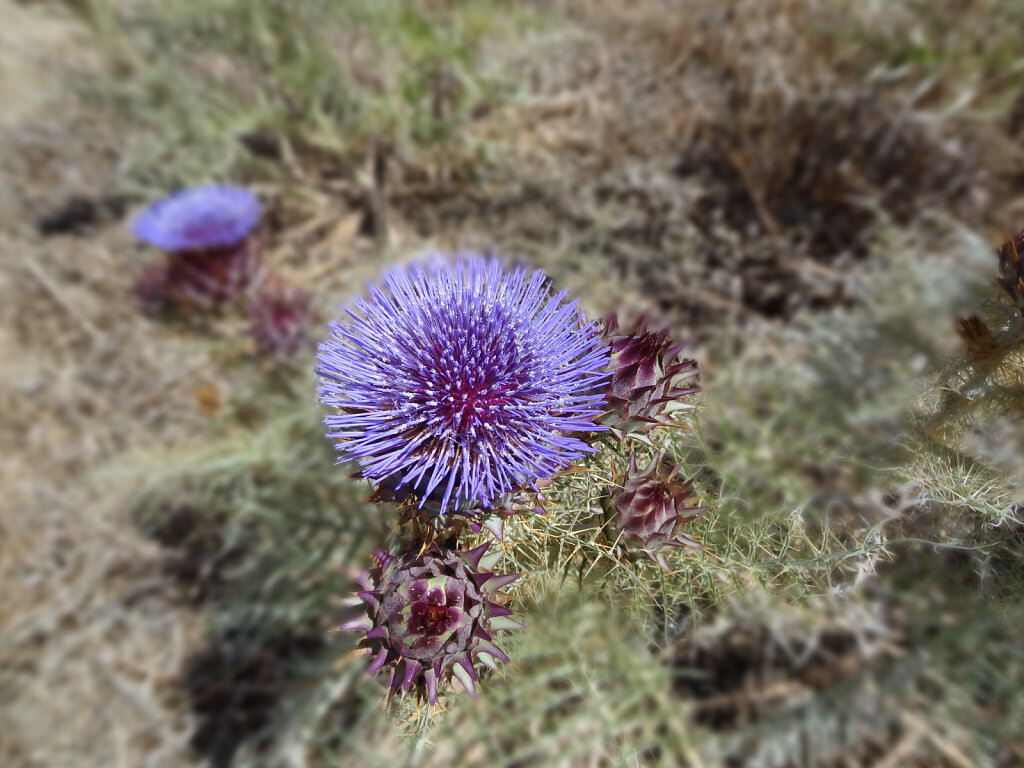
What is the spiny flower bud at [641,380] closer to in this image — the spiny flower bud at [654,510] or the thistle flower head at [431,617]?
the spiny flower bud at [654,510]

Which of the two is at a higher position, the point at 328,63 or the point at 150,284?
the point at 328,63

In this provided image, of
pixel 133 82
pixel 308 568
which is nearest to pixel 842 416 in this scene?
pixel 308 568

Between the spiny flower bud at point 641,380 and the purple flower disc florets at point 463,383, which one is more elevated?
the purple flower disc florets at point 463,383

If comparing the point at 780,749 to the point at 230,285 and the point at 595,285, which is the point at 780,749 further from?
the point at 230,285

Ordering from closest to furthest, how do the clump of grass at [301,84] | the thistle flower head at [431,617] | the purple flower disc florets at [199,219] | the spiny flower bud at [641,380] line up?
the thistle flower head at [431,617]
the spiny flower bud at [641,380]
the purple flower disc florets at [199,219]
the clump of grass at [301,84]

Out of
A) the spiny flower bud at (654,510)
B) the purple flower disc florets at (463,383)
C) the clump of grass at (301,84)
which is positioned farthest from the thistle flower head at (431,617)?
the clump of grass at (301,84)
